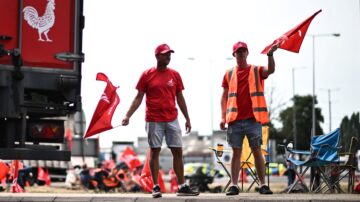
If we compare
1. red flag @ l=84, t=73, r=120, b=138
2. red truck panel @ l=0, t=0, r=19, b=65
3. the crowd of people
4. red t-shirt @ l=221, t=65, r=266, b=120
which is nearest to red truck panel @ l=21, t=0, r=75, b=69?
red truck panel @ l=0, t=0, r=19, b=65

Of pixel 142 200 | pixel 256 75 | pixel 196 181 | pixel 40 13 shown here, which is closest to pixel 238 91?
pixel 256 75

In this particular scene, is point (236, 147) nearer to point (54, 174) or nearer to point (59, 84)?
point (59, 84)

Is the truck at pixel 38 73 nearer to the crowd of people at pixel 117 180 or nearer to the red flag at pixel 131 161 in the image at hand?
the crowd of people at pixel 117 180

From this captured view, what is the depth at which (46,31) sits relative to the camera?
37.6 feet

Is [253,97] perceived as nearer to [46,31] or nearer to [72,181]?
[46,31]

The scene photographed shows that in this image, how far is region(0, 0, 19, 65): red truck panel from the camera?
11.2 m

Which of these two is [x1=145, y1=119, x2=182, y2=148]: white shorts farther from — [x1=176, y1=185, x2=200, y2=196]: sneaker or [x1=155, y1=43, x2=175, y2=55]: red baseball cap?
[x1=155, y1=43, x2=175, y2=55]: red baseball cap

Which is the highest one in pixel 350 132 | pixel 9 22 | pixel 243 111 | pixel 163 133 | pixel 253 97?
pixel 9 22

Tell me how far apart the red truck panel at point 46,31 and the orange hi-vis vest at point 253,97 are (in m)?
2.19

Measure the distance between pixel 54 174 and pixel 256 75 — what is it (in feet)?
114

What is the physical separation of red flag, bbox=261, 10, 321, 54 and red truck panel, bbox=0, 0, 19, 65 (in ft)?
10.7

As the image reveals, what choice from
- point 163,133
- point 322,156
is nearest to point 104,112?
point 163,133

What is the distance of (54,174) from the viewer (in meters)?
45.4

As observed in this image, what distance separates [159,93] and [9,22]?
218 centimetres
